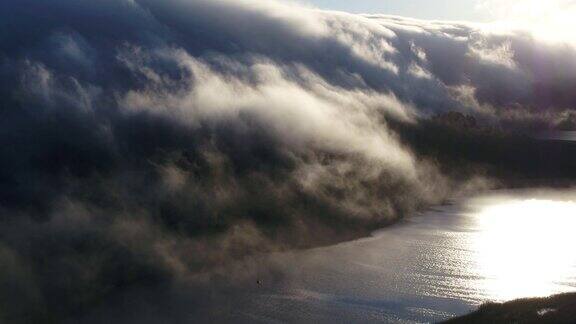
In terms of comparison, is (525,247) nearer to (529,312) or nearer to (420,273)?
(420,273)

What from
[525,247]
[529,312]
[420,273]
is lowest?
[529,312]

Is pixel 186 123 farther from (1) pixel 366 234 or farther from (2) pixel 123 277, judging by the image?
(2) pixel 123 277

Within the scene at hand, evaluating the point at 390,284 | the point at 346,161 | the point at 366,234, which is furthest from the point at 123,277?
the point at 346,161

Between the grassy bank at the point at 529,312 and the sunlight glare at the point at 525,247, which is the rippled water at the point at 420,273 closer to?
the sunlight glare at the point at 525,247

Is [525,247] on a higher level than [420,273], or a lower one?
higher

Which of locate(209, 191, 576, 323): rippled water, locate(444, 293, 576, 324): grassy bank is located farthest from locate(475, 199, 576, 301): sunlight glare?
locate(444, 293, 576, 324): grassy bank

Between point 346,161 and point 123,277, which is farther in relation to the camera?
point 346,161

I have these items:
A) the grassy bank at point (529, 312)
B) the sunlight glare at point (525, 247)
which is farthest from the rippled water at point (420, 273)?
the grassy bank at point (529, 312)

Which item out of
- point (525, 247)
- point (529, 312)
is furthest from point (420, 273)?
point (525, 247)

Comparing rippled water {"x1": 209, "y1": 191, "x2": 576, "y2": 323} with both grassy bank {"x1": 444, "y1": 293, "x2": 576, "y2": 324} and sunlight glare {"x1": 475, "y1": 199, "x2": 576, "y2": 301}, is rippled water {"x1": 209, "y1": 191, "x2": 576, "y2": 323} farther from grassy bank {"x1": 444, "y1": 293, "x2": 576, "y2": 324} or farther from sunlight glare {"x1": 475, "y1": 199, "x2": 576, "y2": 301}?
grassy bank {"x1": 444, "y1": 293, "x2": 576, "y2": 324}
